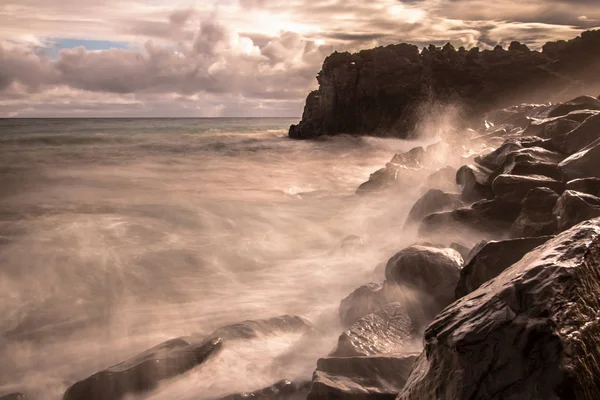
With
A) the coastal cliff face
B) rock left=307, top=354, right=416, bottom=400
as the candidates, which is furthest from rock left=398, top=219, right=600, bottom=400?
the coastal cliff face

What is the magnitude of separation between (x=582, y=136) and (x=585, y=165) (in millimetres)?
1852

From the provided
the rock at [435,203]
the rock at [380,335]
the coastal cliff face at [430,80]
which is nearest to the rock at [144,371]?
the rock at [380,335]

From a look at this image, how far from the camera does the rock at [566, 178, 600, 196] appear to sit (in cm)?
589

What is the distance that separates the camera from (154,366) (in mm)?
5055

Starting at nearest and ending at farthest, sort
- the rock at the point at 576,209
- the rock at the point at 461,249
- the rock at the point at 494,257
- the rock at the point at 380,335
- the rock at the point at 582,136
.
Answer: the rock at the point at 494,257, the rock at the point at 380,335, the rock at the point at 576,209, the rock at the point at 461,249, the rock at the point at 582,136

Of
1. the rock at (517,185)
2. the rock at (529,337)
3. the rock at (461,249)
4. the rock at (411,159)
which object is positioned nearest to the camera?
the rock at (529,337)

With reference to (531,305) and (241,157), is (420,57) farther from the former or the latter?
(531,305)

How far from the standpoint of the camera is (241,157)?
107ft

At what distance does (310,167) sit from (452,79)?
24.5 m

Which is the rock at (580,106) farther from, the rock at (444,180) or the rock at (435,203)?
the rock at (435,203)

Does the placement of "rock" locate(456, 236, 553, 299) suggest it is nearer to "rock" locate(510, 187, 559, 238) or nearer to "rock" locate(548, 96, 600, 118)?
"rock" locate(510, 187, 559, 238)

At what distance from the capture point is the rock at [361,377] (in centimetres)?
379

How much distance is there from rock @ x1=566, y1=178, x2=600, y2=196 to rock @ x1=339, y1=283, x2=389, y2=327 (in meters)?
2.95

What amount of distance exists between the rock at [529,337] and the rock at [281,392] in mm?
2056
